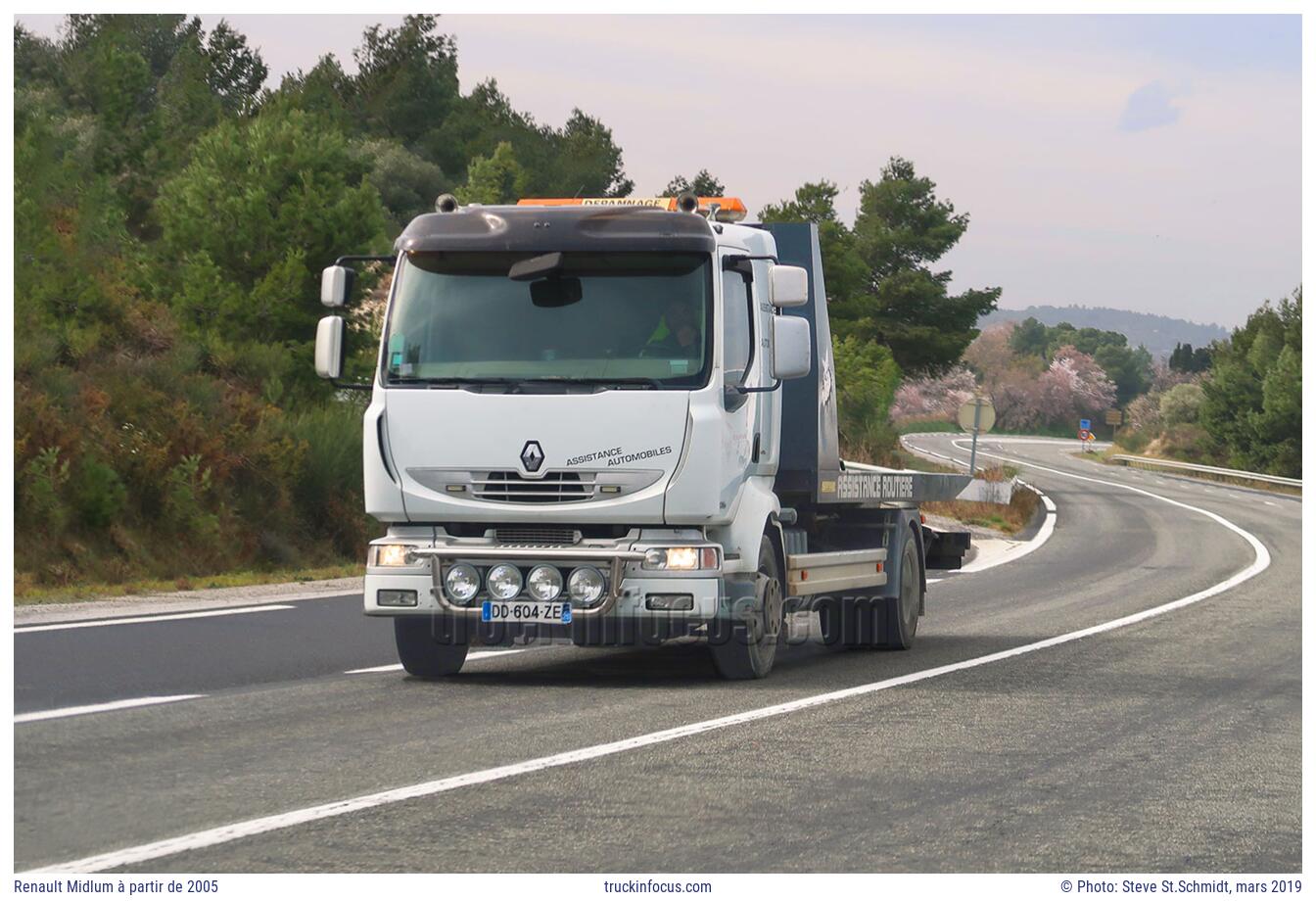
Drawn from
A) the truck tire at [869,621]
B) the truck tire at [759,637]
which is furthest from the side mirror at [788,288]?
the truck tire at [869,621]

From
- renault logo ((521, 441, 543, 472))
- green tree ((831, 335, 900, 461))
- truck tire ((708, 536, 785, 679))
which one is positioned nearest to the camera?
renault logo ((521, 441, 543, 472))

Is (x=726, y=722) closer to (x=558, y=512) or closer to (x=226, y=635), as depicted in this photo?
(x=558, y=512)

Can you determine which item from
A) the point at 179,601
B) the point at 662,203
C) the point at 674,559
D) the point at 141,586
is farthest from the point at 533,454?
the point at 141,586

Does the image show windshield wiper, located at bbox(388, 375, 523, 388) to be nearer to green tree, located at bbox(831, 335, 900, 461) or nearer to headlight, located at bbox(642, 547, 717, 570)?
headlight, located at bbox(642, 547, 717, 570)

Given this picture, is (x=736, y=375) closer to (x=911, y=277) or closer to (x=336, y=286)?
(x=336, y=286)

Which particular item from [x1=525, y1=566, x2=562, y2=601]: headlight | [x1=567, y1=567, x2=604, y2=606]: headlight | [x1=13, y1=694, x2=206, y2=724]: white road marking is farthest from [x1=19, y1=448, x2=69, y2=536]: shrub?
[x1=567, y1=567, x2=604, y2=606]: headlight

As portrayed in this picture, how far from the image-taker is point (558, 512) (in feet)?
38.2

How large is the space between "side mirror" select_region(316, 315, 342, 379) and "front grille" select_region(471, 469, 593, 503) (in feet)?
4.37

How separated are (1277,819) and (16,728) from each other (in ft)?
19.6

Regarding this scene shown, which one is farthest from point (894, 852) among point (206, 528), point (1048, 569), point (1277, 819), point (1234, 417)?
point (1234, 417)

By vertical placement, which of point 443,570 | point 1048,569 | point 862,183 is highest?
point 862,183

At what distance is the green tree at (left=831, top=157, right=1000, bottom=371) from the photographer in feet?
277

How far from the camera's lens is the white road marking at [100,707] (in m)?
9.84

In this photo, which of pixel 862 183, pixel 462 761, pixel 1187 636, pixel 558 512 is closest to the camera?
pixel 462 761
